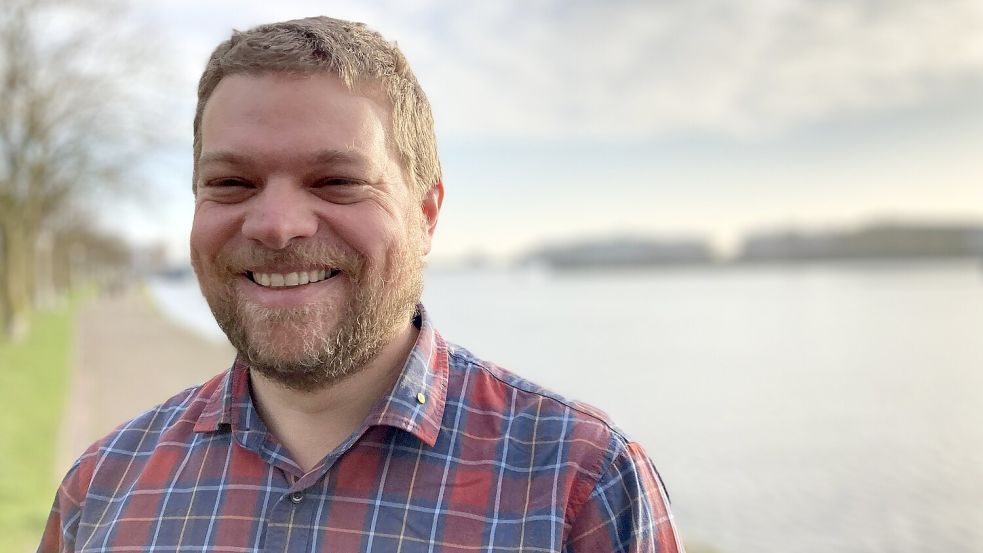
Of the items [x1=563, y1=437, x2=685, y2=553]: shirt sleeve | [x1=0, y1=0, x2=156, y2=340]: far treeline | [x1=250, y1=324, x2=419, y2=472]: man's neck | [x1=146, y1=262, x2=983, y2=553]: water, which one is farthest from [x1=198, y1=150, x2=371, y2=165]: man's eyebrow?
[x1=0, y1=0, x2=156, y2=340]: far treeline

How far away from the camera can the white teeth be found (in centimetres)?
167

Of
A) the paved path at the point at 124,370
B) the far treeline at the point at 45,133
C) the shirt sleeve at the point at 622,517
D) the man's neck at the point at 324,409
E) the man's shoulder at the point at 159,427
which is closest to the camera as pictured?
the shirt sleeve at the point at 622,517

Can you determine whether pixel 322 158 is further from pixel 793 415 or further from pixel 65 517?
pixel 793 415

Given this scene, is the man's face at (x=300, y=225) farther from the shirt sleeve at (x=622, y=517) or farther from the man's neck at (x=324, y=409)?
the shirt sleeve at (x=622, y=517)

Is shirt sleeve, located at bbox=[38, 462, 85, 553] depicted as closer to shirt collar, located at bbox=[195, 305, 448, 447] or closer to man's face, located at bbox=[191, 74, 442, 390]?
shirt collar, located at bbox=[195, 305, 448, 447]

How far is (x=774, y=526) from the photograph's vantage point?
10.8 m

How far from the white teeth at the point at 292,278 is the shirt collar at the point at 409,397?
0.86ft

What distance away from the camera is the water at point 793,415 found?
11039 millimetres

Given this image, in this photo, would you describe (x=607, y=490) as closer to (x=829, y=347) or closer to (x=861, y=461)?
(x=861, y=461)

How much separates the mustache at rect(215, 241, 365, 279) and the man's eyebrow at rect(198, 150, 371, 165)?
6.5 inches

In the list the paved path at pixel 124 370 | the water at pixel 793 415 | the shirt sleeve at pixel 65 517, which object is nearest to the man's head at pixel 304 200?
the shirt sleeve at pixel 65 517

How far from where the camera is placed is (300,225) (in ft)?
5.30

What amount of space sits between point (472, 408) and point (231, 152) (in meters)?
0.72

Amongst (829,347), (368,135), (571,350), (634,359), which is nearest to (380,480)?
(368,135)
